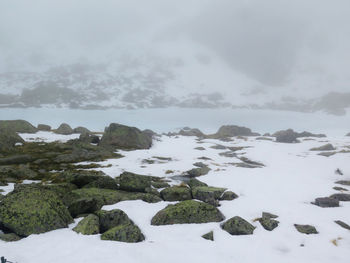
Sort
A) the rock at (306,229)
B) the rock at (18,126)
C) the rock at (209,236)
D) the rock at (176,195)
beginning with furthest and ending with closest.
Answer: the rock at (18,126) → the rock at (176,195) → the rock at (306,229) → the rock at (209,236)

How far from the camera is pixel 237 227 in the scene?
11531 millimetres

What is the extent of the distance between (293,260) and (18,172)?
2343 centimetres

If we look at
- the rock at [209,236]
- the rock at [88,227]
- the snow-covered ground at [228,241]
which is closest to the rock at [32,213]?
the snow-covered ground at [228,241]

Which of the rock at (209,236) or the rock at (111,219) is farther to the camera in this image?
the rock at (111,219)

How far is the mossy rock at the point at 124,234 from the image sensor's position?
10.1m

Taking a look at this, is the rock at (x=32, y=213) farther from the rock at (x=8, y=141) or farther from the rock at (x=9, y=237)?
the rock at (x=8, y=141)

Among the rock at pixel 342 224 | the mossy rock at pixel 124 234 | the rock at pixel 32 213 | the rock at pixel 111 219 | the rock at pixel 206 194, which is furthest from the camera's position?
the rock at pixel 206 194

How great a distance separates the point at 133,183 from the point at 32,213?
785 centimetres

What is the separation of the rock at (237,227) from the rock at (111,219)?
196 inches

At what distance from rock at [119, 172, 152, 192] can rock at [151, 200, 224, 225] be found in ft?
17.1

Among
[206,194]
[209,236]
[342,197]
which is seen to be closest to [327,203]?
[342,197]

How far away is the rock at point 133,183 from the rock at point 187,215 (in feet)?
17.1

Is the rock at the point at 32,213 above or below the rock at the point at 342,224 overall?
above

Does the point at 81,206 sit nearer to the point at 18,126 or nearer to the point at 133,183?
the point at 133,183
